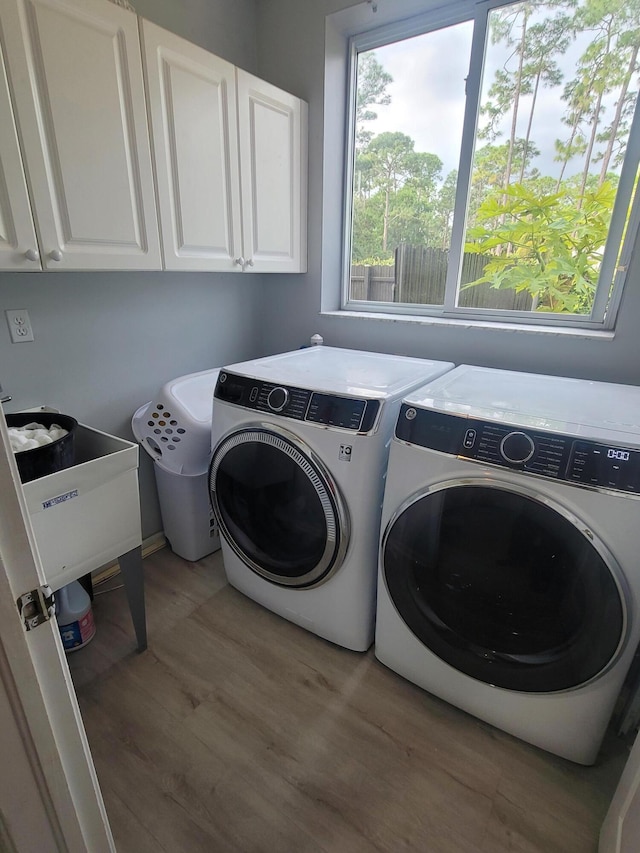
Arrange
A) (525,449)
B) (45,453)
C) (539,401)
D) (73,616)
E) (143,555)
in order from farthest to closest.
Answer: (143,555) < (73,616) < (539,401) < (45,453) < (525,449)

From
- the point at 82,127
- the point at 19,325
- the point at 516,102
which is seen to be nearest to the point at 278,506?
the point at 19,325

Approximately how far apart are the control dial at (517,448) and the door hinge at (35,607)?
0.92 metres

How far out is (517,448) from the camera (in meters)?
1.02

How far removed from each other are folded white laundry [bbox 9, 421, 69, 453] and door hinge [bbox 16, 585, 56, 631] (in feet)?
2.35

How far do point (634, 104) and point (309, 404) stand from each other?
1.52 meters

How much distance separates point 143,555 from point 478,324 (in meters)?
1.82

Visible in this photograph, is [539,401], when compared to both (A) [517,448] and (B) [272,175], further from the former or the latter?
(B) [272,175]

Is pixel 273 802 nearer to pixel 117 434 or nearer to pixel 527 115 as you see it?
pixel 117 434

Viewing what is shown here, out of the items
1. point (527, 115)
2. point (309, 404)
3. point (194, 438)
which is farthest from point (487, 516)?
point (527, 115)

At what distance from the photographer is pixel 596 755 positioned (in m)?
1.19

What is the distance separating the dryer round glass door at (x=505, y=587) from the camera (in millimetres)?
983

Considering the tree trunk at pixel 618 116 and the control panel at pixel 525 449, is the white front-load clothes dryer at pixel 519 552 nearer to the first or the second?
the control panel at pixel 525 449

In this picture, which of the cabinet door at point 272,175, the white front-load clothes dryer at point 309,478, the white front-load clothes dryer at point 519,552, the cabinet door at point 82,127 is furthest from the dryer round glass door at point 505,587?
the cabinet door at point 272,175

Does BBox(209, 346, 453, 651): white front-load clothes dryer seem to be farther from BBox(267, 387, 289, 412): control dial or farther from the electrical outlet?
the electrical outlet
